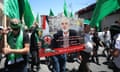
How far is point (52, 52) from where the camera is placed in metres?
9.81

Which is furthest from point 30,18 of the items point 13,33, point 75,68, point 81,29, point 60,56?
point 75,68

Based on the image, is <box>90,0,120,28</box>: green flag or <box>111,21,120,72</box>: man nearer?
<box>111,21,120,72</box>: man

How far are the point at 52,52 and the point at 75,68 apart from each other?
12.0 ft

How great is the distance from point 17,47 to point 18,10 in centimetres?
126

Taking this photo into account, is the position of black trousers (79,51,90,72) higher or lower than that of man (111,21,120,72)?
lower

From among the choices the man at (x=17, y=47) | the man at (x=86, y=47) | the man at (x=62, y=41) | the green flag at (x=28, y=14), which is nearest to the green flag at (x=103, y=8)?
the green flag at (x=28, y=14)

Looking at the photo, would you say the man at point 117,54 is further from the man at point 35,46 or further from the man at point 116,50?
the man at point 35,46

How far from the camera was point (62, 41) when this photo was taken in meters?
9.80

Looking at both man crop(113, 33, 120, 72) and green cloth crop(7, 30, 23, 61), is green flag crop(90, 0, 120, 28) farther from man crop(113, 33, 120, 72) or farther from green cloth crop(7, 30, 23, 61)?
green cloth crop(7, 30, 23, 61)

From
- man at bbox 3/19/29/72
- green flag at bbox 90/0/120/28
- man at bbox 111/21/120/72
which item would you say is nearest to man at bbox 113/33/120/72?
man at bbox 111/21/120/72

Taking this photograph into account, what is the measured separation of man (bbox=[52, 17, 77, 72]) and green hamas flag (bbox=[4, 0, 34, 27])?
7.82ft

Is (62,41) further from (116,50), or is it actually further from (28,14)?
(116,50)

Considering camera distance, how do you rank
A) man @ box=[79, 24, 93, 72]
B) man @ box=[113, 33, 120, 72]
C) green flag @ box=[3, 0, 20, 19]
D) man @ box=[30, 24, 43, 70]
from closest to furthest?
man @ box=[113, 33, 120, 72], green flag @ box=[3, 0, 20, 19], man @ box=[79, 24, 93, 72], man @ box=[30, 24, 43, 70]

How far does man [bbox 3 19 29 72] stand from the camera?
593 centimetres
